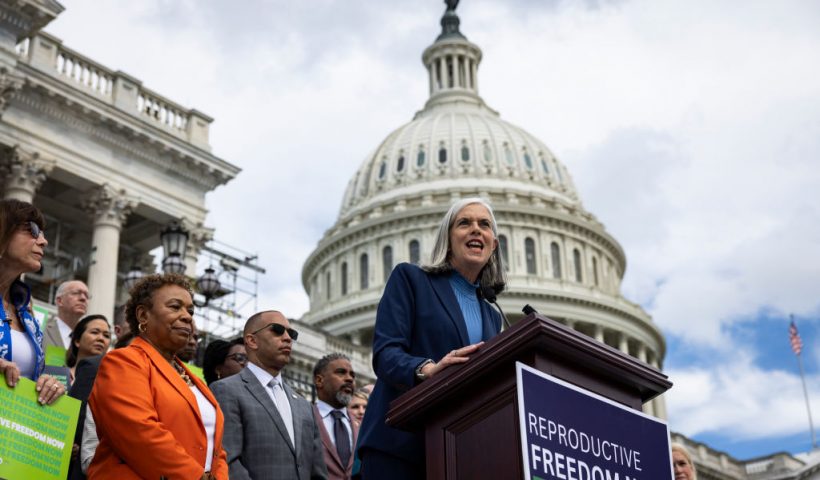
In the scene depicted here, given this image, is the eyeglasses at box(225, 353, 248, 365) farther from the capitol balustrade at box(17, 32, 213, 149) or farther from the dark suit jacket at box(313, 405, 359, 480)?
the capitol balustrade at box(17, 32, 213, 149)

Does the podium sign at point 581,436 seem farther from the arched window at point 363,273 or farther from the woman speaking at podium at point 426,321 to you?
the arched window at point 363,273

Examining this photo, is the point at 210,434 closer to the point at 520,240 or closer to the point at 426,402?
the point at 426,402

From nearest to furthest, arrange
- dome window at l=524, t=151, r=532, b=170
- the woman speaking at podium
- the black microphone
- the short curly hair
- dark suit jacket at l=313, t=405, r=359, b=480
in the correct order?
the woman speaking at podium, the black microphone, the short curly hair, dark suit jacket at l=313, t=405, r=359, b=480, dome window at l=524, t=151, r=532, b=170

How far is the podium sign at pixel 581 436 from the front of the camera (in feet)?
11.4

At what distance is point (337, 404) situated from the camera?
8.82 meters

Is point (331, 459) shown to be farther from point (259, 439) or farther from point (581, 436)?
point (581, 436)

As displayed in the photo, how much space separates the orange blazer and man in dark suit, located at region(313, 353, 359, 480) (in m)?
3.26

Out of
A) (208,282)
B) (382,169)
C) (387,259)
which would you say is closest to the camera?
(208,282)

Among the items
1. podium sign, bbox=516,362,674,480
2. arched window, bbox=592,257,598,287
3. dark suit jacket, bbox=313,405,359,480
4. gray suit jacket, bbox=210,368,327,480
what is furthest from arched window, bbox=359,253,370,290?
podium sign, bbox=516,362,674,480

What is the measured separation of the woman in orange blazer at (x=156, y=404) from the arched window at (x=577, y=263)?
2882 inches

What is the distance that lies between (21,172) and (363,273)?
55.5 metres

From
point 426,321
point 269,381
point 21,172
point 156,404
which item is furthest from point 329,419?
point 21,172

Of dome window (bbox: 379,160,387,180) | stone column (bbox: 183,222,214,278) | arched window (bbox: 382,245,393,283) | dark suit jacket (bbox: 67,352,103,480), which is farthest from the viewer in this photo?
dome window (bbox: 379,160,387,180)

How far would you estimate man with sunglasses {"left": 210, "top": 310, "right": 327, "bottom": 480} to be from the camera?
6.25 metres
